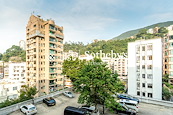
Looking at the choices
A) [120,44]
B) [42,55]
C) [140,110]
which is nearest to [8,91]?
[42,55]

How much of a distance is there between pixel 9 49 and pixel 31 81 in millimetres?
78458

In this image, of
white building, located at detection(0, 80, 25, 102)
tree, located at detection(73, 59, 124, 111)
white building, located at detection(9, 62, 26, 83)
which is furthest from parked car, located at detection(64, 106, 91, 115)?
white building, located at detection(9, 62, 26, 83)

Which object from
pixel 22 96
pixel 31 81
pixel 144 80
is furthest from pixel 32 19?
pixel 144 80

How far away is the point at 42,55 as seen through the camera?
95.0 ft

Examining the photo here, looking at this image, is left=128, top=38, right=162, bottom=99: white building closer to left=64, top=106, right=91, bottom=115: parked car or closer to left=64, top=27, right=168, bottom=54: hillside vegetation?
left=64, top=106, right=91, bottom=115: parked car

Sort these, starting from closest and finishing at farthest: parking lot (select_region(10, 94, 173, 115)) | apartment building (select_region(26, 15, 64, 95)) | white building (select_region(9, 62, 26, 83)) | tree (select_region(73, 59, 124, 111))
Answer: tree (select_region(73, 59, 124, 111)), parking lot (select_region(10, 94, 173, 115)), apartment building (select_region(26, 15, 64, 95)), white building (select_region(9, 62, 26, 83))

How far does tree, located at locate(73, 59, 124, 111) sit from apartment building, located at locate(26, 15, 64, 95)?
68.9 feet

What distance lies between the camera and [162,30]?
80.3 meters

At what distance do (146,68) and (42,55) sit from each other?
2692 cm

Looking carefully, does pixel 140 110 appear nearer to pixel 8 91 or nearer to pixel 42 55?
pixel 42 55

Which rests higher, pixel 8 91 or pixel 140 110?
pixel 140 110

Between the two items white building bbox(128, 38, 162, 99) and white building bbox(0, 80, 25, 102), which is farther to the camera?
white building bbox(0, 80, 25, 102)

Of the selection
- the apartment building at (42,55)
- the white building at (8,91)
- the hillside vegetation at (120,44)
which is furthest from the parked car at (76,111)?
the hillside vegetation at (120,44)

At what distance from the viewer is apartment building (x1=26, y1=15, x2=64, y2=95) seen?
27.9 meters
